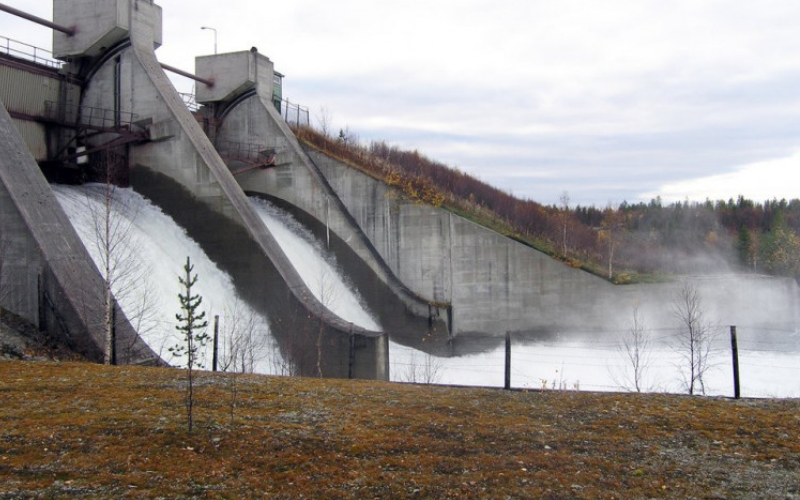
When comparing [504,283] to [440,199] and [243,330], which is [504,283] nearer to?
[440,199]

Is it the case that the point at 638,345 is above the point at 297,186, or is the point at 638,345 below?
below

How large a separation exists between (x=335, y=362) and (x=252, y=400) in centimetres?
863

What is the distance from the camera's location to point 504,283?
2312 cm

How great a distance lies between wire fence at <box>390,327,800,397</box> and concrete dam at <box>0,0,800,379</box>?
0.61 m

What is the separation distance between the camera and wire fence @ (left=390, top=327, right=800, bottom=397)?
1892 cm

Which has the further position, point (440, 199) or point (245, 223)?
point (440, 199)

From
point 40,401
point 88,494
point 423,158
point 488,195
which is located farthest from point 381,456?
point 423,158

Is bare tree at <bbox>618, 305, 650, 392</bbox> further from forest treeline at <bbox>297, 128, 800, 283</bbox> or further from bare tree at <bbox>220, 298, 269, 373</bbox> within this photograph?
bare tree at <bbox>220, 298, 269, 373</bbox>

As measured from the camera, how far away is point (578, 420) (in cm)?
781

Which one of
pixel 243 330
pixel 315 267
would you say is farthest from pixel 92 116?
pixel 243 330

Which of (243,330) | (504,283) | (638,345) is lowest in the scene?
(638,345)

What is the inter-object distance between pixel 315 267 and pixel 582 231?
574 inches

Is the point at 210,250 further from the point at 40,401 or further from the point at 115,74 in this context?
the point at 40,401

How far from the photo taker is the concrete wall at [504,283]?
73.4ft
